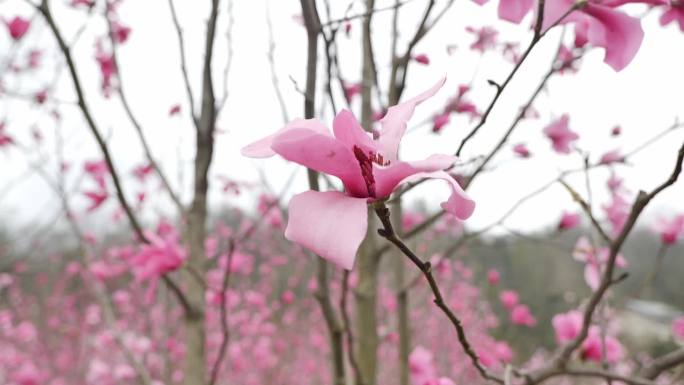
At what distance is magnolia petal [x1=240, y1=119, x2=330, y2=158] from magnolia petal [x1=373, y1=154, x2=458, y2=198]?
0.07m

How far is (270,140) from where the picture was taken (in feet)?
1.77

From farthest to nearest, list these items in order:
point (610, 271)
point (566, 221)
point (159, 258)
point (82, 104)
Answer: point (566, 221) → point (159, 258) → point (82, 104) → point (610, 271)

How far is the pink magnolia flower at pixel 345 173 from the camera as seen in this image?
0.47m

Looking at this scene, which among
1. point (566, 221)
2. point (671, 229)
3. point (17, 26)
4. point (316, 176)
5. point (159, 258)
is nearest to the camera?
point (316, 176)

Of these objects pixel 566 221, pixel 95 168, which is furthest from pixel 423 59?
pixel 95 168

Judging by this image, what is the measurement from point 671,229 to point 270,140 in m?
1.70

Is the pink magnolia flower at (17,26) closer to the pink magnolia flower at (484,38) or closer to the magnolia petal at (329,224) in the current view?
the pink magnolia flower at (484,38)

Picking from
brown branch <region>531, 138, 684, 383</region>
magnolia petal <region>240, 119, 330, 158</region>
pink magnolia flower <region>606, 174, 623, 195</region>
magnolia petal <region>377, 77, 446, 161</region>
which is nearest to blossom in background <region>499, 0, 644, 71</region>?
brown branch <region>531, 138, 684, 383</region>

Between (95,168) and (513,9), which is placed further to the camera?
(95,168)

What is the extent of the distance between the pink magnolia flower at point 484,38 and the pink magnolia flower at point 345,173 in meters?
1.44

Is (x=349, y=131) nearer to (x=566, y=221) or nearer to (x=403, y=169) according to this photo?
(x=403, y=169)

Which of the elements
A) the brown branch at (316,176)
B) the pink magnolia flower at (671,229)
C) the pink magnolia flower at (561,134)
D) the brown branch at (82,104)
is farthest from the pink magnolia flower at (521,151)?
the brown branch at (82,104)

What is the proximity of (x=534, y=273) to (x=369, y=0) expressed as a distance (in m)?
13.1

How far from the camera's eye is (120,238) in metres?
6.89
